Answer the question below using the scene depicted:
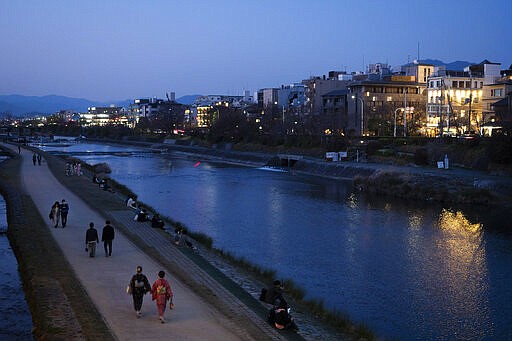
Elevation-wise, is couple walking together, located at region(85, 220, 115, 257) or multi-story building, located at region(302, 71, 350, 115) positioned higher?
multi-story building, located at region(302, 71, 350, 115)

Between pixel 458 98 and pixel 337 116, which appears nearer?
pixel 458 98

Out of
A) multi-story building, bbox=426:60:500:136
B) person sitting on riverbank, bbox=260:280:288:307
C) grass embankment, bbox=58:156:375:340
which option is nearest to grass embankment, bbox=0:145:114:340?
person sitting on riverbank, bbox=260:280:288:307

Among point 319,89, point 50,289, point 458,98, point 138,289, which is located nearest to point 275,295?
point 138,289

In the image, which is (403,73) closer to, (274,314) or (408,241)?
(408,241)

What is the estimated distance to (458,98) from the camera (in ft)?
221

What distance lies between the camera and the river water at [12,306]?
11039 mm

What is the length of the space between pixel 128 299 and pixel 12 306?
3.06 m

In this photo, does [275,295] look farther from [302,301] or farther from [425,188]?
[425,188]

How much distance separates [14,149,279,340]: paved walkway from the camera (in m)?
9.59

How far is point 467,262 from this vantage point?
18.7 m

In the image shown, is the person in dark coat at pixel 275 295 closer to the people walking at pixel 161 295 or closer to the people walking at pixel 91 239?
the people walking at pixel 161 295

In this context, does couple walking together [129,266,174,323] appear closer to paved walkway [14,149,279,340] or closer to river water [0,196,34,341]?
paved walkway [14,149,279,340]

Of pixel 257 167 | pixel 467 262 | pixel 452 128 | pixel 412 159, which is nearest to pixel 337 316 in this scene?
pixel 467 262

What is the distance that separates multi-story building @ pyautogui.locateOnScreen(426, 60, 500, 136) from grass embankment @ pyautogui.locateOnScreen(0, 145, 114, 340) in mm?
53447
